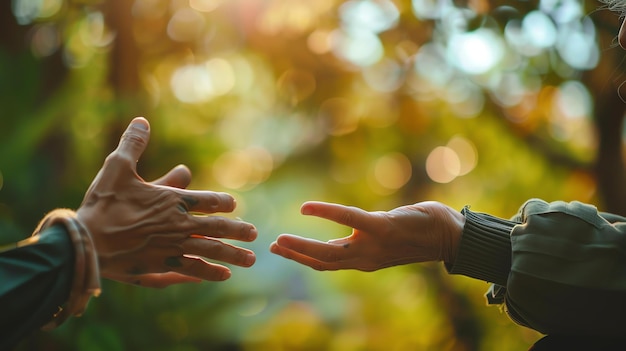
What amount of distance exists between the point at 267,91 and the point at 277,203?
620 mm

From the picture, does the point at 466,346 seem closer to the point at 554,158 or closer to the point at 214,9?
the point at 554,158

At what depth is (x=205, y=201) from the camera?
3.11ft

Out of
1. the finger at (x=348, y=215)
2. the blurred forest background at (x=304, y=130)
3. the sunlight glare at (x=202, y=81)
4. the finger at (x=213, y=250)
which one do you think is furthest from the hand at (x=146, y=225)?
the sunlight glare at (x=202, y=81)

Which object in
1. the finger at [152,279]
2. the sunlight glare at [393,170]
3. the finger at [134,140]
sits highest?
the finger at [134,140]

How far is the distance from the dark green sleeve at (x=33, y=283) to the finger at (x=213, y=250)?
0.57 ft

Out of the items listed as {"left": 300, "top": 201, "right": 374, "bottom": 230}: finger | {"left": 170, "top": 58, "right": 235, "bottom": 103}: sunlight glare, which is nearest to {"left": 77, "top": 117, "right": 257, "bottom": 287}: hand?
{"left": 300, "top": 201, "right": 374, "bottom": 230}: finger

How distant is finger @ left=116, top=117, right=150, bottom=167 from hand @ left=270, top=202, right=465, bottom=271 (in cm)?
24

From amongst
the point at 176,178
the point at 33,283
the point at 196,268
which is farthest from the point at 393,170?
the point at 33,283

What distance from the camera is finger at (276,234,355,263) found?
96 cm

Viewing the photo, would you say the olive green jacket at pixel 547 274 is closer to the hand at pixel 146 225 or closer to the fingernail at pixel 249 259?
the hand at pixel 146 225

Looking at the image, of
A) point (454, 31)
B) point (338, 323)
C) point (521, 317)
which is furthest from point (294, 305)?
point (521, 317)

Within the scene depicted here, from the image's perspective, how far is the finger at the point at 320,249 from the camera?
0.96 meters

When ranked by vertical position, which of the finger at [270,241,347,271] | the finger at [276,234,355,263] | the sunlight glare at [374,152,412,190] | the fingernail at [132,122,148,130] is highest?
the fingernail at [132,122,148,130]

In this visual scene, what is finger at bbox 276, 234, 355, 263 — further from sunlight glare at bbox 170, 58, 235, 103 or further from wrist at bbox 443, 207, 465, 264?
sunlight glare at bbox 170, 58, 235, 103
